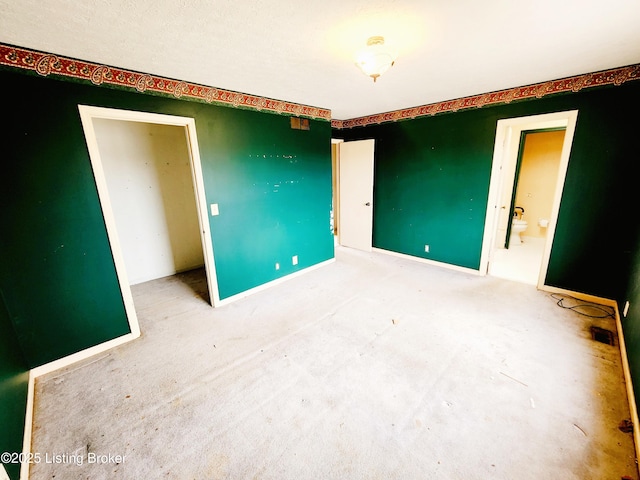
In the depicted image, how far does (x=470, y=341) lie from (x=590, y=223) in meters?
2.05

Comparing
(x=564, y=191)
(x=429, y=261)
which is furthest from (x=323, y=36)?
(x=429, y=261)

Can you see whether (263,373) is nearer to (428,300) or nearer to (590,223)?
(428,300)

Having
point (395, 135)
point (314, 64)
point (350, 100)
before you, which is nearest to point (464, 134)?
point (395, 135)

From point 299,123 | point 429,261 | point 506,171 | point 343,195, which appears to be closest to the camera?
point 506,171

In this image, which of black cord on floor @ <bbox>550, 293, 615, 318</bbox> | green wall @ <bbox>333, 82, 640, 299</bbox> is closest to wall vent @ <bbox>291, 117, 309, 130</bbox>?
green wall @ <bbox>333, 82, 640, 299</bbox>

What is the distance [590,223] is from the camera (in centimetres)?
284

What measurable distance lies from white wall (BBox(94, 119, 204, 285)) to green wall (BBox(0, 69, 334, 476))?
1569mm

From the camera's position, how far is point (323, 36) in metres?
1.71

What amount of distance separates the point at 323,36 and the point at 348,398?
99.1 inches

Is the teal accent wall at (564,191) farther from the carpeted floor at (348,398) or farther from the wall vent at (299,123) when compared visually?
the wall vent at (299,123)

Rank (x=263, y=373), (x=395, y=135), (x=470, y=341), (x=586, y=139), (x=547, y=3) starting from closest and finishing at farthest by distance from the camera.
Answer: (x=547, y=3), (x=263, y=373), (x=470, y=341), (x=586, y=139), (x=395, y=135)

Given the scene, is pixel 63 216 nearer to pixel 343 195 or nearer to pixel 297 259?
pixel 297 259

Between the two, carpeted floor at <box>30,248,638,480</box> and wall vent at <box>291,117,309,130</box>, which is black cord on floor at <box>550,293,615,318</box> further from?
wall vent at <box>291,117,309,130</box>

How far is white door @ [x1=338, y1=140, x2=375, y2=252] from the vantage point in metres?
4.61
